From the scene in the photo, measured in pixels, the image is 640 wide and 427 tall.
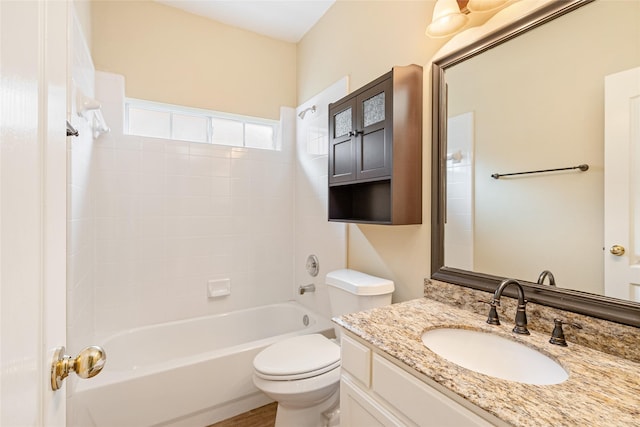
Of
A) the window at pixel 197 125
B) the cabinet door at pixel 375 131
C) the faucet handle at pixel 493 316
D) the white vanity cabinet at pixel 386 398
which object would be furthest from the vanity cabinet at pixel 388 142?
the window at pixel 197 125

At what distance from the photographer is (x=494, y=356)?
3.31 feet

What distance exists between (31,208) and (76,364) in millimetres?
312

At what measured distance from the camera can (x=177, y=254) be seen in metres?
2.28

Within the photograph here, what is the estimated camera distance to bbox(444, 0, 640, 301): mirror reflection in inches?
36.5

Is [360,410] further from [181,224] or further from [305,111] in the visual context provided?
[305,111]

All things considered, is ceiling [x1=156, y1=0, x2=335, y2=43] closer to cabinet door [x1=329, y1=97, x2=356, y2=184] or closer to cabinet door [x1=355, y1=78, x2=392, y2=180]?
cabinet door [x1=329, y1=97, x2=356, y2=184]

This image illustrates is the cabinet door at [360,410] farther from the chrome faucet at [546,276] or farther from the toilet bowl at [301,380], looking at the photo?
the chrome faucet at [546,276]

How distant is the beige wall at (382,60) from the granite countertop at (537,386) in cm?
50

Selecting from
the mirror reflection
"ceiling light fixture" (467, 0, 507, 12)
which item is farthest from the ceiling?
the mirror reflection

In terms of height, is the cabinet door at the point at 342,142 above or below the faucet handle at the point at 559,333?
above

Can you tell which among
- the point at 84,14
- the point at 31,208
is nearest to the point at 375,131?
the point at 31,208

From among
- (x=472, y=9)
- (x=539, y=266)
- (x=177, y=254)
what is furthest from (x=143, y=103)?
(x=539, y=266)

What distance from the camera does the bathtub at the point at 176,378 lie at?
1.49m

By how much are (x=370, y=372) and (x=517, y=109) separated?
1.10 metres
